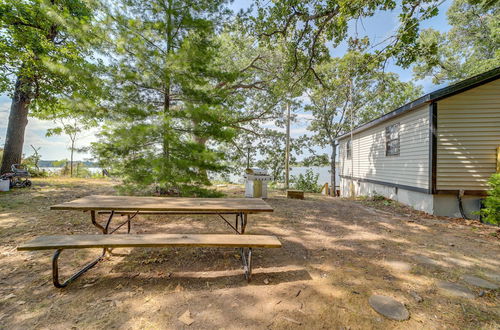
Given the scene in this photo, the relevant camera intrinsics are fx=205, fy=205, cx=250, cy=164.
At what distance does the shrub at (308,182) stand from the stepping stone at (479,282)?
32.7ft

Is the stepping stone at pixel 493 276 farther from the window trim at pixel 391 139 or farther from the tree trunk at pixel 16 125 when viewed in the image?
the tree trunk at pixel 16 125

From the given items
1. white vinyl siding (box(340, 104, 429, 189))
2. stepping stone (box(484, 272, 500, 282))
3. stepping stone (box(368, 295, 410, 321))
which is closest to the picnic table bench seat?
stepping stone (box(368, 295, 410, 321))

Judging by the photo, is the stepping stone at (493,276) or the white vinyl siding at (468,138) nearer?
the stepping stone at (493,276)

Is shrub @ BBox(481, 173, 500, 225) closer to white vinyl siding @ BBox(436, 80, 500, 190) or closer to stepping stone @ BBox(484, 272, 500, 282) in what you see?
white vinyl siding @ BBox(436, 80, 500, 190)

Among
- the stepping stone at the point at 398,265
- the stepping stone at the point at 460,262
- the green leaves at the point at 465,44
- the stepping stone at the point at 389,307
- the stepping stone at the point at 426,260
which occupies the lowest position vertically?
the stepping stone at the point at 389,307

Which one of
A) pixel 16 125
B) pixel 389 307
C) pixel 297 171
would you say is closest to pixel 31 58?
pixel 16 125

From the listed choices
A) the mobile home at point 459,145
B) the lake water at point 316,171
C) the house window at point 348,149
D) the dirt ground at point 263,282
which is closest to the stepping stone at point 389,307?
the dirt ground at point 263,282

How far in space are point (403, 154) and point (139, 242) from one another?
7788mm

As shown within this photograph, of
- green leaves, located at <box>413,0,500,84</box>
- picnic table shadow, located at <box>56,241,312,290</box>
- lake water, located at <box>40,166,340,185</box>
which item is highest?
green leaves, located at <box>413,0,500,84</box>

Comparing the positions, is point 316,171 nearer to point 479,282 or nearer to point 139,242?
point 479,282

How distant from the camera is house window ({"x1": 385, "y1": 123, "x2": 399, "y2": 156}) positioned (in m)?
7.22

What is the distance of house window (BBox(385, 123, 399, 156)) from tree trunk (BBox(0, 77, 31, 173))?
1360 cm

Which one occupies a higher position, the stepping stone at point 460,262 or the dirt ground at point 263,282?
the stepping stone at point 460,262

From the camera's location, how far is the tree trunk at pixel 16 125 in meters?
7.67
